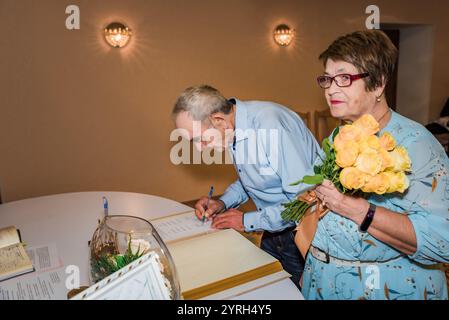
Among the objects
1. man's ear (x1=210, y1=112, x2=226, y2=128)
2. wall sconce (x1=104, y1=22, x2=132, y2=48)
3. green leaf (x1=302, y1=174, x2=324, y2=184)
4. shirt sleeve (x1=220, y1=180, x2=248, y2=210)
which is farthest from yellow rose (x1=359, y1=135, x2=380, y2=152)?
wall sconce (x1=104, y1=22, x2=132, y2=48)

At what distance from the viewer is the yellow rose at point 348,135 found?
89 cm

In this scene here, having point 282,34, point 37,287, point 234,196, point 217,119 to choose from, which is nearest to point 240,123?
point 217,119

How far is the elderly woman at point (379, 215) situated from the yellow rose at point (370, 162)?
0.14 m

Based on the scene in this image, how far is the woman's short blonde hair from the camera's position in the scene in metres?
1.07

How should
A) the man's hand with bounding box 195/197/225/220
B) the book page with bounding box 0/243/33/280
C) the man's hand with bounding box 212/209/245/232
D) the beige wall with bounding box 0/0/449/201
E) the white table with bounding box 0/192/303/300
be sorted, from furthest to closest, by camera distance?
the beige wall with bounding box 0/0/449/201 < the man's hand with bounding box 195/197/225/220 < the man's hand with bounding box 212/209/245/232 < the white table with bounding box 0/192/303/300 < the book page with bounding box 0/243/33/280

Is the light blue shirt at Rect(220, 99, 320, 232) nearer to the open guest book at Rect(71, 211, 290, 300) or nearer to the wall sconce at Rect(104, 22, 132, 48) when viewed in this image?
the open guest book at Rect(71, 211, 290, 300)

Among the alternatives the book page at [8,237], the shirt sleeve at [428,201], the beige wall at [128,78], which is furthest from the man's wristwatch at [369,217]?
the beige wall at [128,78]

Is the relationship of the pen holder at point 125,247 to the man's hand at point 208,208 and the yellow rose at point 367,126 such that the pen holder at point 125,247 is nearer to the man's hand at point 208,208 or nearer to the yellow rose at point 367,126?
the yellow rose at point 367,126

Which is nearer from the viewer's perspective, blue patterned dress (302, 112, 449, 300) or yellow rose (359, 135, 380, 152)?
yellow rose (359, 135, 380, 152)

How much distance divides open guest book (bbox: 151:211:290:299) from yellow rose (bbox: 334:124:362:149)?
1.48ft

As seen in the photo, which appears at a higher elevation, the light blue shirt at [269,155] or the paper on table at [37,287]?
the light blue shirt at [269,155]

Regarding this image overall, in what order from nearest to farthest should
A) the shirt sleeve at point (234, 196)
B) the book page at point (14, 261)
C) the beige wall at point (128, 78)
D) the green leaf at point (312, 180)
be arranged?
the green leaf at point (312, 180) < the book page at point (14, 261) < the shirt sleeve at point (234, 196) < the beige wall at point (128, 78)
